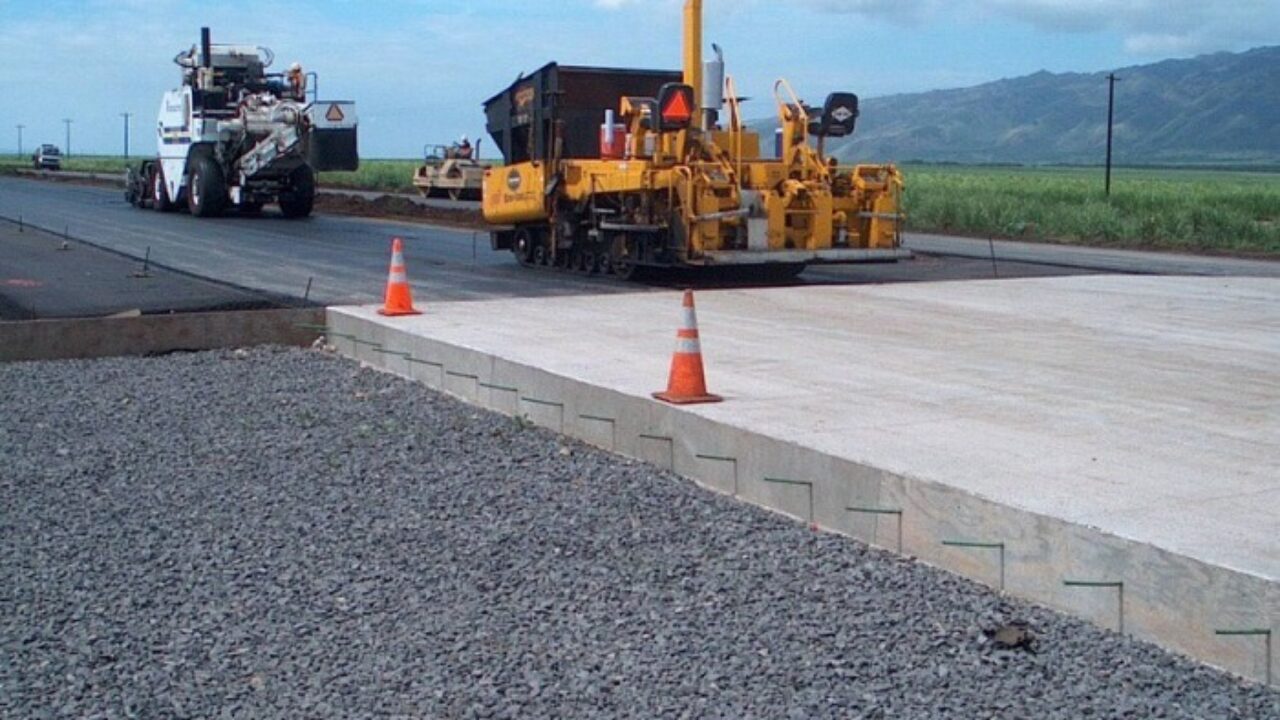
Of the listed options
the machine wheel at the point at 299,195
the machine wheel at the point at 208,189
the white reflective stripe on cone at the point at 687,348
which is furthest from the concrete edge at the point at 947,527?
the machine wheel at the point at 208,189

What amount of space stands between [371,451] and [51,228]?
20313mm

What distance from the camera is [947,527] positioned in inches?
268

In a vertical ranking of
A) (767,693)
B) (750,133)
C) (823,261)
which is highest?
(750,133)

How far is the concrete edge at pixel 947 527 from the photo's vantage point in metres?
5.56

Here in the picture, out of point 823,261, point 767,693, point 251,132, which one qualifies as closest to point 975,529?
point 767,693

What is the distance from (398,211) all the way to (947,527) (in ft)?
98.5

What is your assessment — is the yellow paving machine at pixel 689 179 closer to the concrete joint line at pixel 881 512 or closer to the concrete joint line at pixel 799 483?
the concrete joint line at pixel 799 483

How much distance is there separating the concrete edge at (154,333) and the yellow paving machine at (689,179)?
4.22 m

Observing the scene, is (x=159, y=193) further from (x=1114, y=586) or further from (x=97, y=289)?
(x=1114, y=586)

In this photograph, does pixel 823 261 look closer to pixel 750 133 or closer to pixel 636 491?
pixel 750 133

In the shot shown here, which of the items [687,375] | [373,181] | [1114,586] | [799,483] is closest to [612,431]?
[687,375]

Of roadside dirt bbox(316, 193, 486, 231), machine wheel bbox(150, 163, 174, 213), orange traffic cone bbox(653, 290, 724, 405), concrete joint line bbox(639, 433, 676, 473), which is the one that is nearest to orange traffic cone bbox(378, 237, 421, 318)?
orange traffic cone bbox(653, 290, 724, 405)

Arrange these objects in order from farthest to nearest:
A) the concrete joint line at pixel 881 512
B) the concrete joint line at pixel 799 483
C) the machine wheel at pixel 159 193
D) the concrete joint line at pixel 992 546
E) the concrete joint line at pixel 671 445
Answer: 1. the machine wheel at pixel 159 193
2. the concrete joint line at pixel 671 445
3. the concrete joint line at pixel 799 483
4. the concrete joint line at pixel 881 512
5. the concrete joint line at pixel 992 546

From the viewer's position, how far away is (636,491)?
841cm
